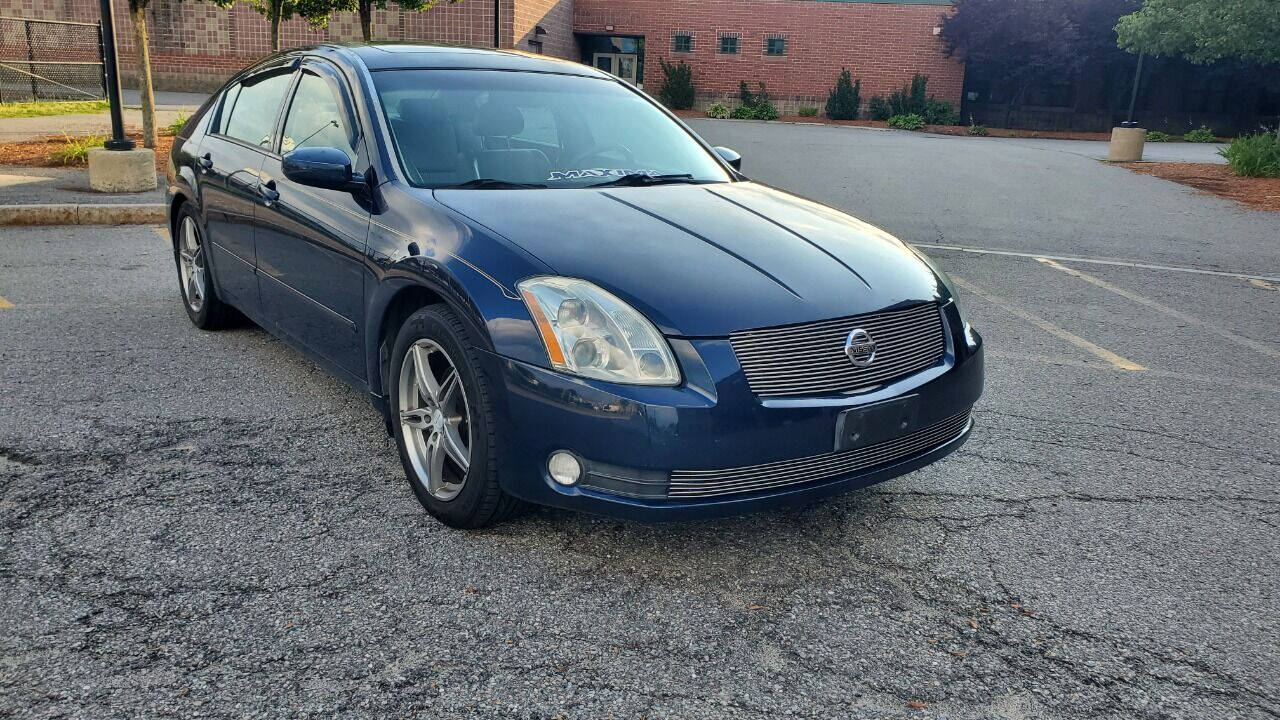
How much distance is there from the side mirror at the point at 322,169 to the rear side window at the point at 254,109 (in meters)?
1.00

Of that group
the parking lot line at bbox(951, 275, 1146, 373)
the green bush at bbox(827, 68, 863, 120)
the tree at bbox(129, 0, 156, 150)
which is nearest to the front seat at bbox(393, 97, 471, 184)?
the parking lot line at bbox(951, 275, 1146, 373)

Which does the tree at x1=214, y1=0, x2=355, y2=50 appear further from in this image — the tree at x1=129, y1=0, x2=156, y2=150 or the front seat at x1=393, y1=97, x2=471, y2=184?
the front seat at x1=393, y1=97, x2=471, y2=184

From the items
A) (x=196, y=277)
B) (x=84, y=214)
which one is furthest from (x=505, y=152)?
(x=84, y=214)

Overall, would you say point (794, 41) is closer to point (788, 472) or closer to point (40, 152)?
point (40, 152)

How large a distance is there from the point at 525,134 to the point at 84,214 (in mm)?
6774

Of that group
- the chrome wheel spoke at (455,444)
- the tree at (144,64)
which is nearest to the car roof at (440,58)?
the chrome wheel spoke at (455,444)

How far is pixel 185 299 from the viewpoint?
5922mm

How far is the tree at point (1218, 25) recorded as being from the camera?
21781 mm

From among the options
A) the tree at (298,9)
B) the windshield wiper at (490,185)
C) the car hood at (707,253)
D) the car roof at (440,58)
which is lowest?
the car hood at (707,253)

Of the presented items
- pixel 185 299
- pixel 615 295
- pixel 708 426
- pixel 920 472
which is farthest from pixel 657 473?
pixel 185 299

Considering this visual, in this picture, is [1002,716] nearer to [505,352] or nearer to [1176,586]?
[1176,586]

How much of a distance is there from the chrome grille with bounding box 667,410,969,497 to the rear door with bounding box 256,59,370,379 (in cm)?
155

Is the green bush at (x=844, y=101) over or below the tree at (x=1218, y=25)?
Result: below

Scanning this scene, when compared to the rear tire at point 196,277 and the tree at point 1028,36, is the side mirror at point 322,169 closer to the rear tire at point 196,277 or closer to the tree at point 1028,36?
the rear tire at point 196,277
